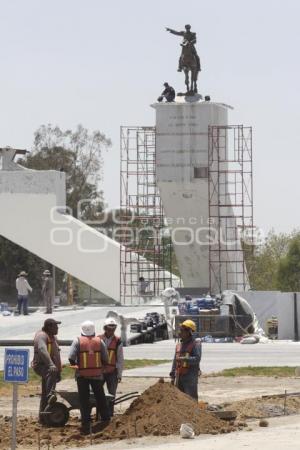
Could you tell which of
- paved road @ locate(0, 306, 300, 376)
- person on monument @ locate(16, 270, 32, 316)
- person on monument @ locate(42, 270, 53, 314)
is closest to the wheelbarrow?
paved road @ locate(0, 306, 300, 376)

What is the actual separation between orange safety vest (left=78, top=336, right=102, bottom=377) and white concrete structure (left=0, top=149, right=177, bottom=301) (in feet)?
106

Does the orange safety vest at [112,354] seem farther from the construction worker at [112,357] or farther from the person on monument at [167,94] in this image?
the person on monument at [167,94]

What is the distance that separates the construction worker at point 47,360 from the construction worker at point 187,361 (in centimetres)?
144

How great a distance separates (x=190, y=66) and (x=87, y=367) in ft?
103

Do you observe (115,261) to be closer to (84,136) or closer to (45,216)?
(45,216)

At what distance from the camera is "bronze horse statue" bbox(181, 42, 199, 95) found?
45.3 meters

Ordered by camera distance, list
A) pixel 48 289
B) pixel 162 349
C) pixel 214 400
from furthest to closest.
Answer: pixel 48 289
pixel 162 349
pixel 214 400

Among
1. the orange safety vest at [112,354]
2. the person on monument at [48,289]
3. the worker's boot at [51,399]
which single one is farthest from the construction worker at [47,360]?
the person on monument at [48,289]

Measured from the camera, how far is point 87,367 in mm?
15453

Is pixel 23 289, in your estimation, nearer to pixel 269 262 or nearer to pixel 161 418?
pixel 161 418

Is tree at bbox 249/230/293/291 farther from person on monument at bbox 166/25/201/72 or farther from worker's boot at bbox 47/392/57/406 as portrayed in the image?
worker's boot at bbox 47/392/57/406

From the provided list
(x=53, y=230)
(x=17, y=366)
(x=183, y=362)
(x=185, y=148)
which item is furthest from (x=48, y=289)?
(x=17, y=366)

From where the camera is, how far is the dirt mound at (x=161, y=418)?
15.1m

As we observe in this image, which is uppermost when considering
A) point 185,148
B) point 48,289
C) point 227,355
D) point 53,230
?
point 185,148
